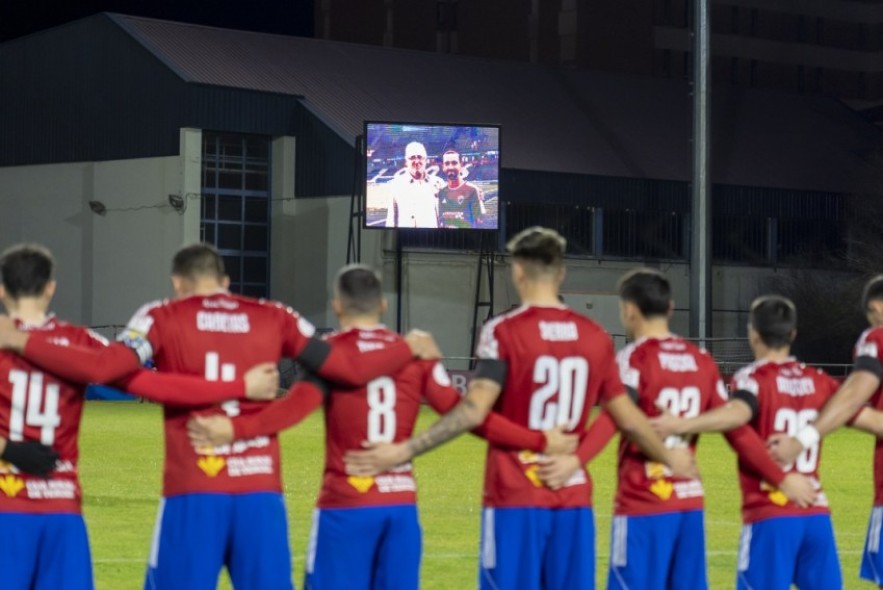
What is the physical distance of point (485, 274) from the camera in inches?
2368

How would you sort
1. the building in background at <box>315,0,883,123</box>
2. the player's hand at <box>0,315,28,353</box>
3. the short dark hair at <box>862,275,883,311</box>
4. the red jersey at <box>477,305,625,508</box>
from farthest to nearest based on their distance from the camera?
1. the building in background at <box>315,0,883,123</box>
2. the short dark hair at <box>862,275,883,311</box>
3. the red jersey at <box>477,305,625,508</box>
4. the player's hand at <box>0,315,28,353</box>

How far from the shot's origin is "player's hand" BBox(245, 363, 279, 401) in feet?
26.8

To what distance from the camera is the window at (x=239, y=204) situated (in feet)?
196

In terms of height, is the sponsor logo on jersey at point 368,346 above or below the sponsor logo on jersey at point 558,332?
below

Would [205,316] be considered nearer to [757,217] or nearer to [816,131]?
[757,217]

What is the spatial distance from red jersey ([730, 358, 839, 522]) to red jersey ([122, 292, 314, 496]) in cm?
232

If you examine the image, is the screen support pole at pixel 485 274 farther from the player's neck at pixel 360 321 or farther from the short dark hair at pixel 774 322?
the player's neck at pixel 360 321

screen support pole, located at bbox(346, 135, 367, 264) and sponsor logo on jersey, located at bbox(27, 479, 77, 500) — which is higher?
screen support pole, located at bbox(346, 135, 367, 264)

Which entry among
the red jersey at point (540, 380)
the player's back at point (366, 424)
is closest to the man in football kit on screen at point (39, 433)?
the player's back at point (366, 424)

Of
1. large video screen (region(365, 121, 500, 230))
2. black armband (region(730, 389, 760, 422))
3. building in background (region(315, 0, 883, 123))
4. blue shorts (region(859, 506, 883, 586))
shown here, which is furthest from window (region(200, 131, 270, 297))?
black armband (region(730, 389, 760, 422))

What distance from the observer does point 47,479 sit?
26.5ft

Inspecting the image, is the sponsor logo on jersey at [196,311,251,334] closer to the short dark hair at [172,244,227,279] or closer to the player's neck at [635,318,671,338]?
the short dark hair at [172,244,227,279]

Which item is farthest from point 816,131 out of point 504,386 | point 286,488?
point 504,386

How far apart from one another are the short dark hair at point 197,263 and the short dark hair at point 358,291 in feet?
1.93
